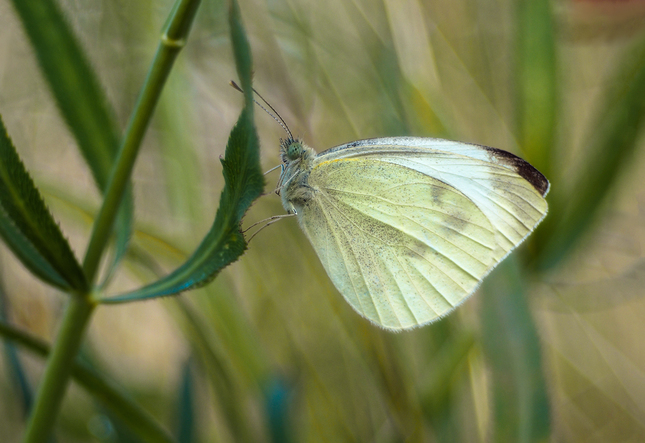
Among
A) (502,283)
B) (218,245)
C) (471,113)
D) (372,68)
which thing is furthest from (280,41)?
(218,245)

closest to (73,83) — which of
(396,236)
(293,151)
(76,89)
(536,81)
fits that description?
(76,89)

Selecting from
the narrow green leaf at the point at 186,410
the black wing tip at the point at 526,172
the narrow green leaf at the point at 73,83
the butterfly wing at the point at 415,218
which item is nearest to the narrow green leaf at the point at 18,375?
the narrow green leaf at the point at 186,410

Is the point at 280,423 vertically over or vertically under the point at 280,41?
under

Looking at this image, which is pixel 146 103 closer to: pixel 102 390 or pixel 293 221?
pixel 102 390

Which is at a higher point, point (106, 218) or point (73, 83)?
point (73, 83)

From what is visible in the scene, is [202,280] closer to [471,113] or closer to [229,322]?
[229,322]

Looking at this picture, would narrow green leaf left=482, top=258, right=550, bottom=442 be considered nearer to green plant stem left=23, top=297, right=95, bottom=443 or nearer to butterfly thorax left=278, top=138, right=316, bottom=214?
butterfly thorax left=278, top=138, right=316, bottom=214
